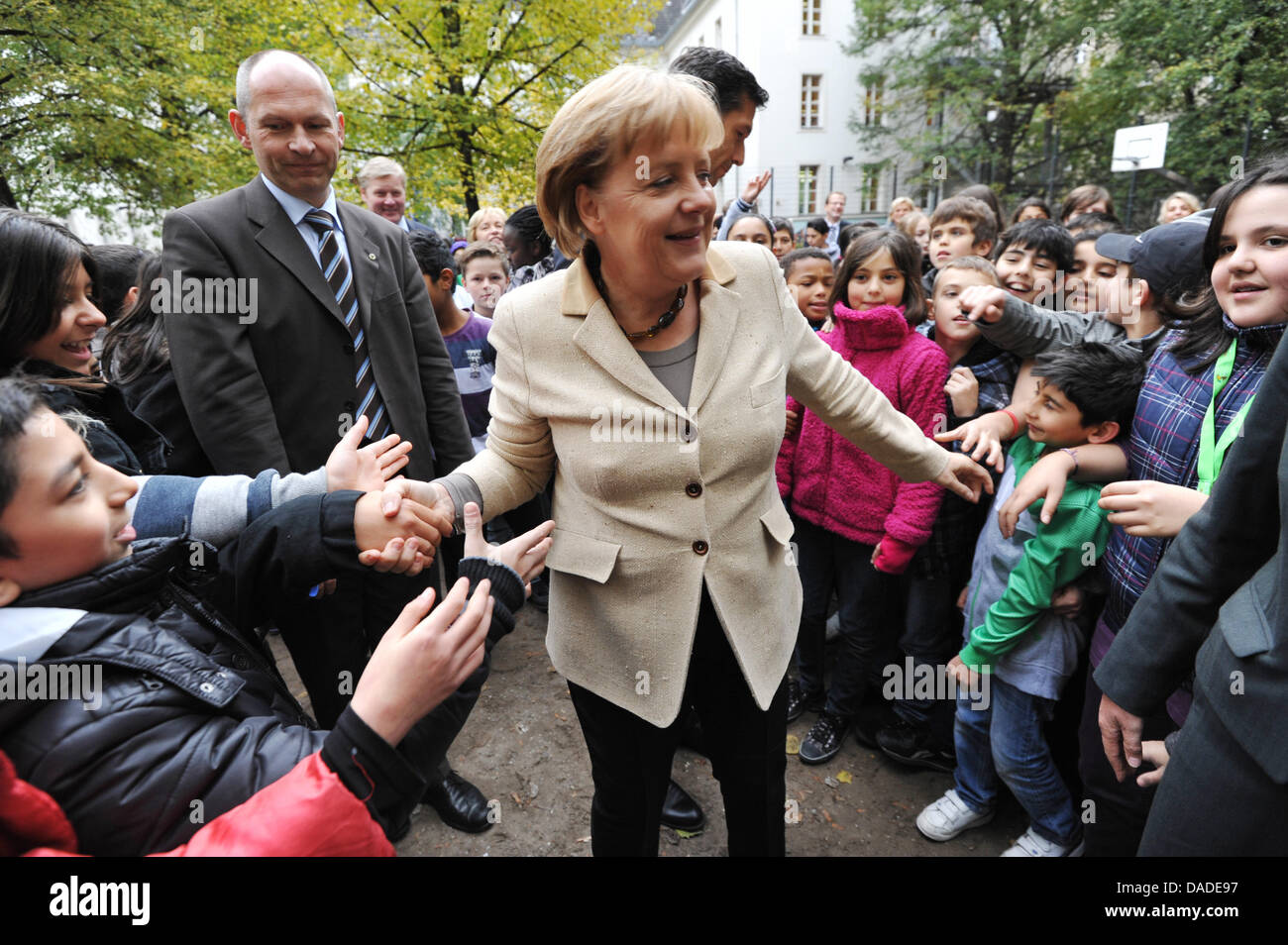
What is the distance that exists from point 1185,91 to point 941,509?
721 inches

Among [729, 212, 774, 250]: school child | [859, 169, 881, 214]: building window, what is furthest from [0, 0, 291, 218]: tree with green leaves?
[859, 169, 881, 214]: building window

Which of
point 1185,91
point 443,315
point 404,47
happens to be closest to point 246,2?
point 404,47

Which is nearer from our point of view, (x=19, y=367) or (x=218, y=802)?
(x=218, y=802)

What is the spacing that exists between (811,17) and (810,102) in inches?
124

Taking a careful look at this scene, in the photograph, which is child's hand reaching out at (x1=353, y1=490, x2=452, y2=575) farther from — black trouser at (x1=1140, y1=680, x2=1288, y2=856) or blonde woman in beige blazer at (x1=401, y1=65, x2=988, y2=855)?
black trouser at (x1=1140, y1=680, x2=1288, y2=856)

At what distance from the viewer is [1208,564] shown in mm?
1354

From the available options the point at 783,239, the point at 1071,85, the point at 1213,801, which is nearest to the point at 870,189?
the point at 1071,85

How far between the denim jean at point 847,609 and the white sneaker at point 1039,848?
0.84 m

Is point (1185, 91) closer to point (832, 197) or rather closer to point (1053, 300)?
point (832, 197)

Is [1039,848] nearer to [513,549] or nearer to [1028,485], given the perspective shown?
[1028,485]

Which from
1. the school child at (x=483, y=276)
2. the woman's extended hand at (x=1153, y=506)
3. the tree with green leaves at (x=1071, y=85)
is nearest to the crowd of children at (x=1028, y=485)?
the woman's extended hand at (x=1153, y=506)

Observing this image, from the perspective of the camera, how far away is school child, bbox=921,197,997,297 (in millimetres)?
4325

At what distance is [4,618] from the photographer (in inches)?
41.6

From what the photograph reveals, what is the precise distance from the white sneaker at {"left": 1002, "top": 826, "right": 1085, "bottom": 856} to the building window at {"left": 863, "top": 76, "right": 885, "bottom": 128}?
29.7 metres
